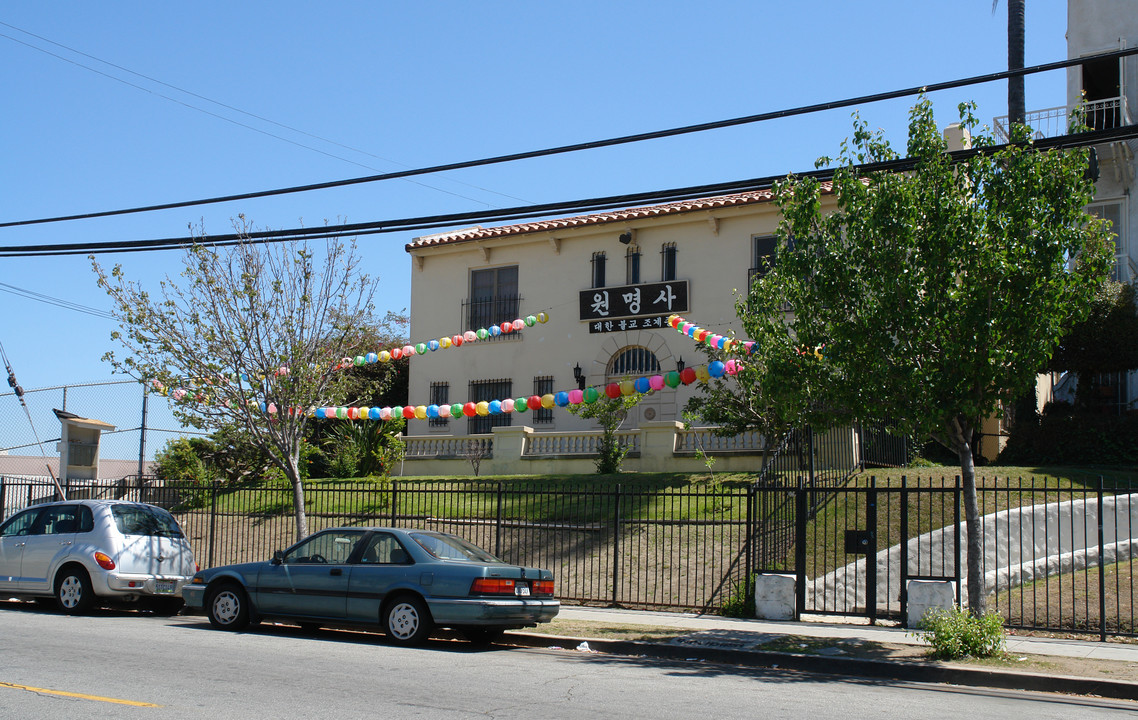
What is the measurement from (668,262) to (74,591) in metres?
16.8

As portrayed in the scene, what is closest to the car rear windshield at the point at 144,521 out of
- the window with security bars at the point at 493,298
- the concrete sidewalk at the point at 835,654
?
the concrete sidewalk at the point at 835,654

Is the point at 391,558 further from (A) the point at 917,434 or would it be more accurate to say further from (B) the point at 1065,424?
(B) the point at 1065,424

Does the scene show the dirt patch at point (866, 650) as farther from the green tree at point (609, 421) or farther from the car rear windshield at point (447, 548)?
the green tree at point (609, 421)

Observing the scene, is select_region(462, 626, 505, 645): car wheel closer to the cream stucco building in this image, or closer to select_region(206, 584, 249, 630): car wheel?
select_region(206, 584, 249, 630): car wheel

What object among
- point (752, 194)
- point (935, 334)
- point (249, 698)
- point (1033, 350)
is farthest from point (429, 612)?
point (752, 194)

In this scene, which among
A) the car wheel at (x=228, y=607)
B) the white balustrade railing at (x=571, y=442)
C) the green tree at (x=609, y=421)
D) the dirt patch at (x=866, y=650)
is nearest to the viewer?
the dirt patch at (x=866, y=650)

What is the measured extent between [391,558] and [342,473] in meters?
15.1

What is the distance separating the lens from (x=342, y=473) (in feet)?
83.5

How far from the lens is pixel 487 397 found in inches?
1088

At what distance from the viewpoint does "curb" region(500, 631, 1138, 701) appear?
869cm

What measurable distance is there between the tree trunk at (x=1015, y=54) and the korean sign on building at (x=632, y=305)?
28.3ft

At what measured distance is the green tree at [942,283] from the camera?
10.1m

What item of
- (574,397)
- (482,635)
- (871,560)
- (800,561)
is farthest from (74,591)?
(574,397)

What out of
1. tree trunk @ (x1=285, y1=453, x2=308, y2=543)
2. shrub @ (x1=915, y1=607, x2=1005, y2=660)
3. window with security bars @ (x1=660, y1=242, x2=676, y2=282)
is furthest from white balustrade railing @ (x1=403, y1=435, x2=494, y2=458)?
shrub @ (x1=915, y1=607, x2=1005, y2=660)
